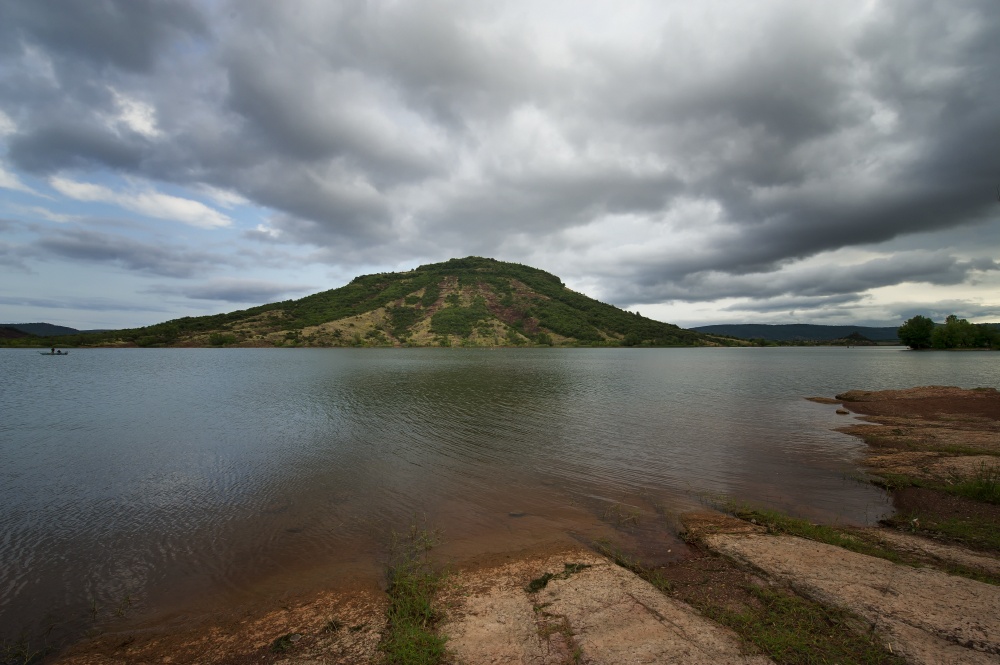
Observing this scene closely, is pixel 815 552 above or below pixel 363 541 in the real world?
above

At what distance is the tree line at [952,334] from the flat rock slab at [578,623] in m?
224

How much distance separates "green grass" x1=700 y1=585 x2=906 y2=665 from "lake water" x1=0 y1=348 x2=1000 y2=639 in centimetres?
303

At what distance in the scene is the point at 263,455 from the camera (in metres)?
20.8

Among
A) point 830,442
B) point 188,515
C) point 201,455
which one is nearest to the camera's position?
point 188,515

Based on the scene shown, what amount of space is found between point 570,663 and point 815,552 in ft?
23.1

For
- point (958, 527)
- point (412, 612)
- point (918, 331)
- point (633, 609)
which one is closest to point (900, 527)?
point (958, 527)

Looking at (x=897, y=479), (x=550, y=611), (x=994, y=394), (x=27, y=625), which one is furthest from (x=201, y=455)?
(x=994, y=394)

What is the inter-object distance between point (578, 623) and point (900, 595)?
5.86m

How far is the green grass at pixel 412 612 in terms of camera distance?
676 centimetres

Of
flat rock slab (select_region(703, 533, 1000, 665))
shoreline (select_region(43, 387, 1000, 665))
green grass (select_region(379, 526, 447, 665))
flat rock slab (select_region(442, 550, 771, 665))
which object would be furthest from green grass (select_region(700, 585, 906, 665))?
green grass (select_region(379, 526, 447, 665))

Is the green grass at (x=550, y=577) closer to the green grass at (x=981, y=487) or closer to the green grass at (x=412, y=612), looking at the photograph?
the green grass at (x=412, y=612)

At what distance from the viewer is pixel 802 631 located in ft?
22.9

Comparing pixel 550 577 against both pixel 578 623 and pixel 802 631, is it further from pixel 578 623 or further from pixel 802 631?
pixel 802 631

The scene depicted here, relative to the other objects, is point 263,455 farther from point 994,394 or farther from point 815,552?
point 994,394
